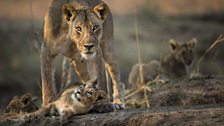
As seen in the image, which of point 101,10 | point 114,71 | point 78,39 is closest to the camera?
point 78,39

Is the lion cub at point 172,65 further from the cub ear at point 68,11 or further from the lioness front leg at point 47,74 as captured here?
the cub ear at point 68,11

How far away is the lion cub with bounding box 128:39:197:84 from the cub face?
547 cm

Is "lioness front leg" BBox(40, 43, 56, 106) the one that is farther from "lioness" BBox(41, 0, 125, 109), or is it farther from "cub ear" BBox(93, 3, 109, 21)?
"cub ear" BBox(93, 3, 109, 21)

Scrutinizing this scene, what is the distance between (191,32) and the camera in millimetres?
22344

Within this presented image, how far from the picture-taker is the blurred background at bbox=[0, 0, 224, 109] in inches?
748

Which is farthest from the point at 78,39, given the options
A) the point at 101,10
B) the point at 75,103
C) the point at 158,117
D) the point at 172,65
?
the point at 172,65

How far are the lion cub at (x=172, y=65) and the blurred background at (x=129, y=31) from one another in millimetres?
3322

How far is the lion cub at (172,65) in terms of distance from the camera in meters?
13.6

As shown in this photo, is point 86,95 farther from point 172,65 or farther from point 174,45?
point 174,45

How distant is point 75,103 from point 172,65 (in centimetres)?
650

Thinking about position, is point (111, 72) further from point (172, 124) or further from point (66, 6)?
point (172, 124)

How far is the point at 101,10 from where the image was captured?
9133 millimetres

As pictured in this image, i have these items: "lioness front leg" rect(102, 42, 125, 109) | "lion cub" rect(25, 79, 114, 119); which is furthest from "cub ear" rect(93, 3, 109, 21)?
"lion cub" rect(25, 79, 114, 119)

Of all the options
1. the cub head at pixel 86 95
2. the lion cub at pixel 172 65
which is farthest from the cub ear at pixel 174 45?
the cub head at pixel 86 95
